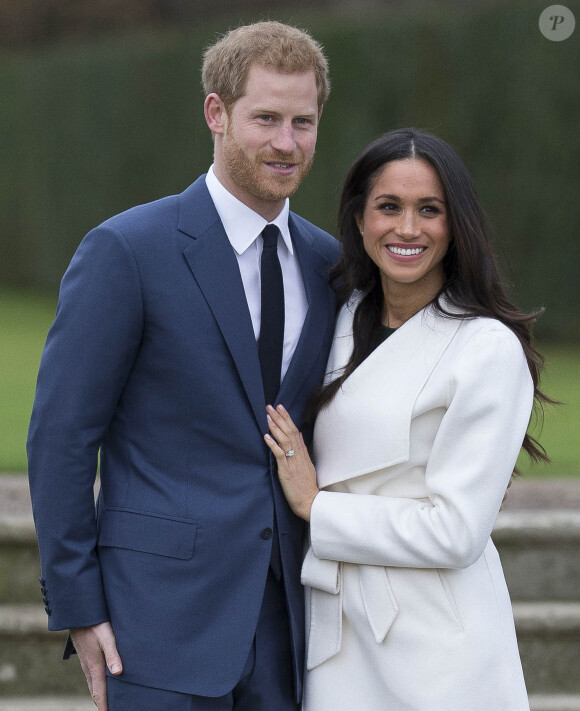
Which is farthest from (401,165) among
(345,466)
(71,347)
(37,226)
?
(37,226)

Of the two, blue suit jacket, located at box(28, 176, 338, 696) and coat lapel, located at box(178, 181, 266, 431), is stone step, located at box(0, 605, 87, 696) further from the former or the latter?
coat lapel, located at box(178, 181, 266, 431)

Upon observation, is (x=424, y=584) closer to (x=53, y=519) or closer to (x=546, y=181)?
(x=53, y=519)

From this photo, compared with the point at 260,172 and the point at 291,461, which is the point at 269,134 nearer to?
the point at 260,172

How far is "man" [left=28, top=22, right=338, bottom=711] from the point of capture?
225cm

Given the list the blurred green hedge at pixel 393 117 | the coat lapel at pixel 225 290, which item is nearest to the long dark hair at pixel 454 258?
the coat lapel at pixel 225 290

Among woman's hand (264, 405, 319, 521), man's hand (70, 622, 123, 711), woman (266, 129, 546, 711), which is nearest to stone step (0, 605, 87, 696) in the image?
man's hand (70, 622, 123, 711)

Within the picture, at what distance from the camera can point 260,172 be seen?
238 centimetres

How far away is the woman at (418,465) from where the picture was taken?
7.48 feet

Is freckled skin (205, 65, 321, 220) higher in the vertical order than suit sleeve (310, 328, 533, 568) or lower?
higher

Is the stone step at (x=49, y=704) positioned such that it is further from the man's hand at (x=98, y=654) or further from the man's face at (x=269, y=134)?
the man's face at (x=269, y=134)

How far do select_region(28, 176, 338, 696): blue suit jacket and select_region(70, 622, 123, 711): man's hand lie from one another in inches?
0.9

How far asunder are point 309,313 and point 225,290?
0.81 feet

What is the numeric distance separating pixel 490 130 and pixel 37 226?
5.91 meters

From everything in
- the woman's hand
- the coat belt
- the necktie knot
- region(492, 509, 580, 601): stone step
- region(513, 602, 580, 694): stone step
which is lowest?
region(513, 602, 580, 694): stone step
